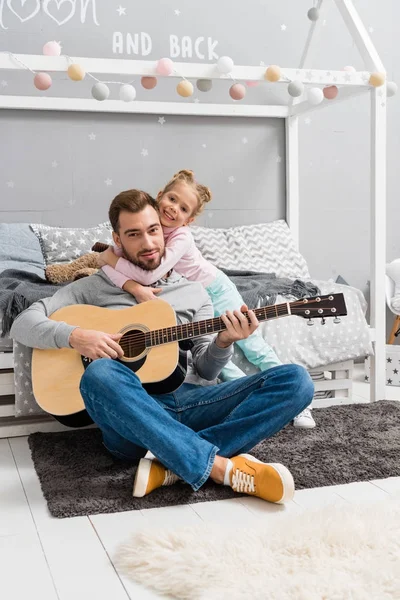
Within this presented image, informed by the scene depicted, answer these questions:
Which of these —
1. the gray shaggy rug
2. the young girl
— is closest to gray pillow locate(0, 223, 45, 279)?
the young girl

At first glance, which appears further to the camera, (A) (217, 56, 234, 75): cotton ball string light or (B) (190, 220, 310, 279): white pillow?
(B) (190, 220, 310, 279): white pillow

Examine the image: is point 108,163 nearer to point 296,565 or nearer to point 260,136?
point 260,136

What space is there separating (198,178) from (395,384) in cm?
134

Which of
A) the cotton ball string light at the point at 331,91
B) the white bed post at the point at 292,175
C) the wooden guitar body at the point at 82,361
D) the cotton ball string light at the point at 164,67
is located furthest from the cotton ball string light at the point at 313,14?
the wooden guitar body at the point at 82,361

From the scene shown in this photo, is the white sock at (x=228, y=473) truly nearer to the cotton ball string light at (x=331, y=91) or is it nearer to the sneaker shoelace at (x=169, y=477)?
the sneaker shoelace at (x=169, y=477)

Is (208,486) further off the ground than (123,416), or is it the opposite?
(123,416)

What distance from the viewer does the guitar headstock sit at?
192cm

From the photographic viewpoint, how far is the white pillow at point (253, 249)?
337 centimetres

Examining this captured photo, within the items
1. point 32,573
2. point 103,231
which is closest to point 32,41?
point 103,231

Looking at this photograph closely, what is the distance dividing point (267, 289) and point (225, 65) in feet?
2.65

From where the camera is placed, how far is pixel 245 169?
3.74m

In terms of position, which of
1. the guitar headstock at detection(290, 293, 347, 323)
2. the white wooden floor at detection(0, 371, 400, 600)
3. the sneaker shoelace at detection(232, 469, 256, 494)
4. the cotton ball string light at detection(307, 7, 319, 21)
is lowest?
the white wooden floor at detection(0, 371, 400, 600)

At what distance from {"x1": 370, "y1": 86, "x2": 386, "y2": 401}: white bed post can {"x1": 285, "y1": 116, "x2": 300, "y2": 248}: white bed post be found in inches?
34.4

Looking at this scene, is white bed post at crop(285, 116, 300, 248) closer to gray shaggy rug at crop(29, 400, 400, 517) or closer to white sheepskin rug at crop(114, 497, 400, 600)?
gray shaggy rug at crop(29, 400, 400, 517)
